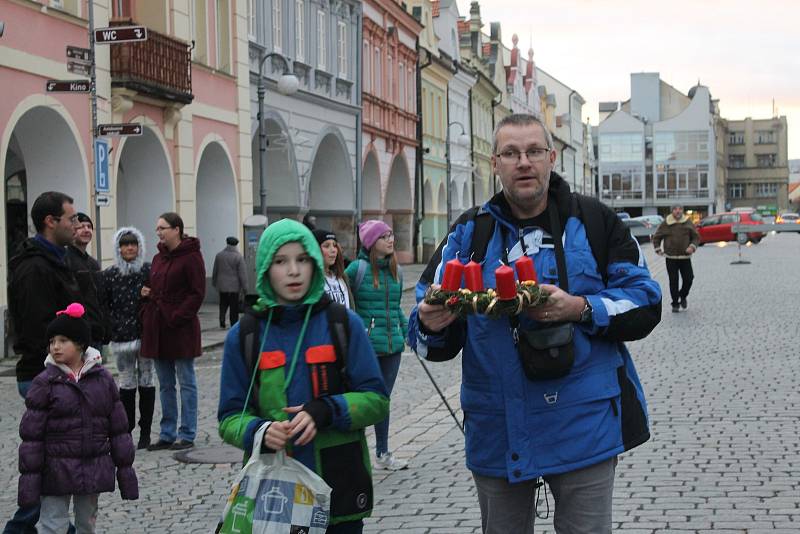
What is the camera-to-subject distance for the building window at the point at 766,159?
162750mm

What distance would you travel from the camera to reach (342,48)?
37.1 metres

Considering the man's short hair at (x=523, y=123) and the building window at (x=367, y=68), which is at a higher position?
the building window at (x=367, y=68)

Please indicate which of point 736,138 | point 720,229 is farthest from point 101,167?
point 736,138

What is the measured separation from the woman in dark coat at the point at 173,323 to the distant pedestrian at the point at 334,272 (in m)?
1.12

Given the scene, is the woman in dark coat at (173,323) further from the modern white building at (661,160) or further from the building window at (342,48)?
the modern white building at (661,160)

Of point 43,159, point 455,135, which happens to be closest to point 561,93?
point 455,135

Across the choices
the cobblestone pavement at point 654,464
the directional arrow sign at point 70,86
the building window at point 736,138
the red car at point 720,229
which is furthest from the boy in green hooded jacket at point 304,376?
the building window at point 736,138

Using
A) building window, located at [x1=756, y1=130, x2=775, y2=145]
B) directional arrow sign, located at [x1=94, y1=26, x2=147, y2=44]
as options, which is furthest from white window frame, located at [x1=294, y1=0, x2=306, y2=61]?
building window, located at [x1=756, y1=130, x2=775, y2=145]

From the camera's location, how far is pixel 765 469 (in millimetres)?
7801

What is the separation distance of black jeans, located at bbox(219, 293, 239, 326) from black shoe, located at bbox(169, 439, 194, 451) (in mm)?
12180

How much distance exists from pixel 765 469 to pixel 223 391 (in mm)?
4497

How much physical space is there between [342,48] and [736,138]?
135284 mm

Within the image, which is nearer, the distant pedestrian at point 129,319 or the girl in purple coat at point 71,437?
the girl in purple coat at point 71,437

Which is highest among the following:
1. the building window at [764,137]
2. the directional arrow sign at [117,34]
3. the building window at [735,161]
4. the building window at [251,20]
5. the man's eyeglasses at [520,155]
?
the building window at [764,137]
